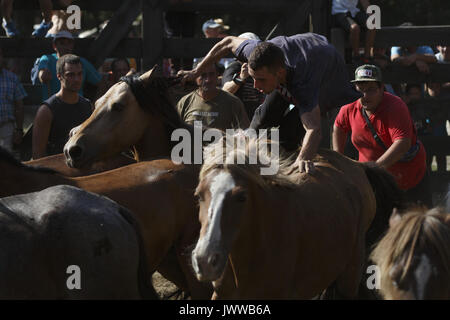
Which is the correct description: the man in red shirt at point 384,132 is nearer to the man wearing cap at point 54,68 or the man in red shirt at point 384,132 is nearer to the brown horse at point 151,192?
the brown horse at point 151,192

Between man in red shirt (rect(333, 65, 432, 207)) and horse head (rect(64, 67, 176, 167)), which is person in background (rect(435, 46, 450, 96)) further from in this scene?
horse head (rect(64, 67, 176, 167))

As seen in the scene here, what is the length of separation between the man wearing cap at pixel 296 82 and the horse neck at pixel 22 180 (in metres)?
1.43

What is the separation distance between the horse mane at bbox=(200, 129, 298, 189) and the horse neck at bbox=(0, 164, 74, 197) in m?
1.03

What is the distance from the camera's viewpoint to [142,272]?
378 cm

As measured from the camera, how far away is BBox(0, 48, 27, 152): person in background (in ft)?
26.6

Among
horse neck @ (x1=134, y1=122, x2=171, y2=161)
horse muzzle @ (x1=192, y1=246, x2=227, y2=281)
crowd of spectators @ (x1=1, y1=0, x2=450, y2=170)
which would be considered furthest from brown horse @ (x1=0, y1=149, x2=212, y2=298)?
crowd of spectators @ (x1=1, y1=0, x2=450, y2=170)

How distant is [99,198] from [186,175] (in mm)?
1337

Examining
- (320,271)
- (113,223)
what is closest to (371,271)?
(320,271)

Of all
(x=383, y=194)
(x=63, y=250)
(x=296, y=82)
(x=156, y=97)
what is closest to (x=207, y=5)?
(x=156, y=97)

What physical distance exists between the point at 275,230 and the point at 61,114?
3326 millimetres

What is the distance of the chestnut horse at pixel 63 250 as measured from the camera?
3410 millimetres

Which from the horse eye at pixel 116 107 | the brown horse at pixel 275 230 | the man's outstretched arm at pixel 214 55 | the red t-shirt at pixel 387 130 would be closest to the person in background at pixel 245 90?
the red t-shirt at pixel 387 130

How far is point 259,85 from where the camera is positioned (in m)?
5.04

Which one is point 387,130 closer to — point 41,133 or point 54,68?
point 41,133
